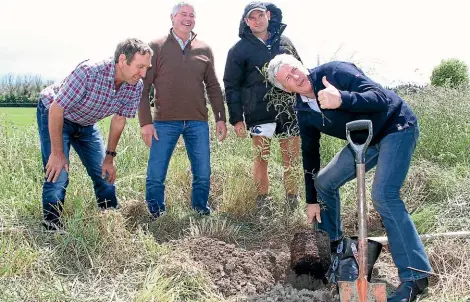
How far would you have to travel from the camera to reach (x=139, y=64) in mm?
3785

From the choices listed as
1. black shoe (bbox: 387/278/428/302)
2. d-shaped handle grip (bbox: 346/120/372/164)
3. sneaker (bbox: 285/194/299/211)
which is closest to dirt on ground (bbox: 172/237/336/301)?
black shoe (bbox: 387/278/428/302)

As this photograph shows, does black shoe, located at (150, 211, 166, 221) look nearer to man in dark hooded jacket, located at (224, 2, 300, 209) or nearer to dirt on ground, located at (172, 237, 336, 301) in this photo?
dirt on ground, located at (172, 237, 336, 301)

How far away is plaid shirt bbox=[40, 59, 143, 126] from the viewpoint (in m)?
3.80

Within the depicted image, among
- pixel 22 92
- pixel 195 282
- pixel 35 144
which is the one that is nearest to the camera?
pixel 195 282

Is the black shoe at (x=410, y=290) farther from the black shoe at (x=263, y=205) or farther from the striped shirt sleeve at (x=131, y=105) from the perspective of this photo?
the striped shirt sleeve at (x=131, y=105)

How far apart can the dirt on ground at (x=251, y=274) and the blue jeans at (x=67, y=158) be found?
957mm

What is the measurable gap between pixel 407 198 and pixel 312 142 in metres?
1.79

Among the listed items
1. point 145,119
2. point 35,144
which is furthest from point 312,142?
point 35,144

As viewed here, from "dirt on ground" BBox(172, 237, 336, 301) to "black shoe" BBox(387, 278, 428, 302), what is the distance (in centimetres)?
39

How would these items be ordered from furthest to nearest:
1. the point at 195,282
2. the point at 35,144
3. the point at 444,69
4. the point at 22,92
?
1. the point at 22,92
2. the point at 444,69
3. the point at 35,144
4. the point at 195,282

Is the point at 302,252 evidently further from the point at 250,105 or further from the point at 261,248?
the point at 250,105

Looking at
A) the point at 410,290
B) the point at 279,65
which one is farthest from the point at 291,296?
the point at 279,65

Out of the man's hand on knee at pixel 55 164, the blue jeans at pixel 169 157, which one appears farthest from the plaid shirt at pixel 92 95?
the blue jeans at pixel 169 157

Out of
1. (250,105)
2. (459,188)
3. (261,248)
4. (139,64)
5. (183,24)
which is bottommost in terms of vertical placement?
(261,248)
